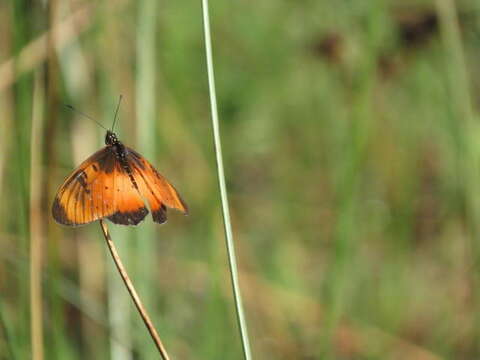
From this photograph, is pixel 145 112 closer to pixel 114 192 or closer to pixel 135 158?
pixel 135 158

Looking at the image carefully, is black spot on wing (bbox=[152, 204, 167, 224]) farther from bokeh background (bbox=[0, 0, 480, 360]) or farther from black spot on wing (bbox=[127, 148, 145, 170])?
bokeh background (bbox=[0, 0, 480, 360])

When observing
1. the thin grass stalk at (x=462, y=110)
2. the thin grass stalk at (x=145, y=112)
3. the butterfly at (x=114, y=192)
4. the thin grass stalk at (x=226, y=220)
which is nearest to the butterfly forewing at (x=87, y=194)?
the butterfly at (x=114, y=192)

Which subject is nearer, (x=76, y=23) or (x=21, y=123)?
(x=21, y=123)

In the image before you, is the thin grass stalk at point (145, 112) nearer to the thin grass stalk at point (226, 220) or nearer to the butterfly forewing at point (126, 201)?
the butterfly forewing at point (126, 201)

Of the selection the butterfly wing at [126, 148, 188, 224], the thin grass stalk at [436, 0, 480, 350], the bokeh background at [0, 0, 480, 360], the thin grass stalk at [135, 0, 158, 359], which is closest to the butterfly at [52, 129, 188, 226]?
the butterfly wing at [126, 148, 188, 224]

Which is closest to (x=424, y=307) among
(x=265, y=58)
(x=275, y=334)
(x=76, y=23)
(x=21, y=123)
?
(x=275, y=334)

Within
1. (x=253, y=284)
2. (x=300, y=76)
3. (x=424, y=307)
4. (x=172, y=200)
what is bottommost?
(x=424, y=307)

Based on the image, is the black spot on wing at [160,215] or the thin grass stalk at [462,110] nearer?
the black spot on wing at [160,215]

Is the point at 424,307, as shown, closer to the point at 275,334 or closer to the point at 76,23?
the point at 275,334
